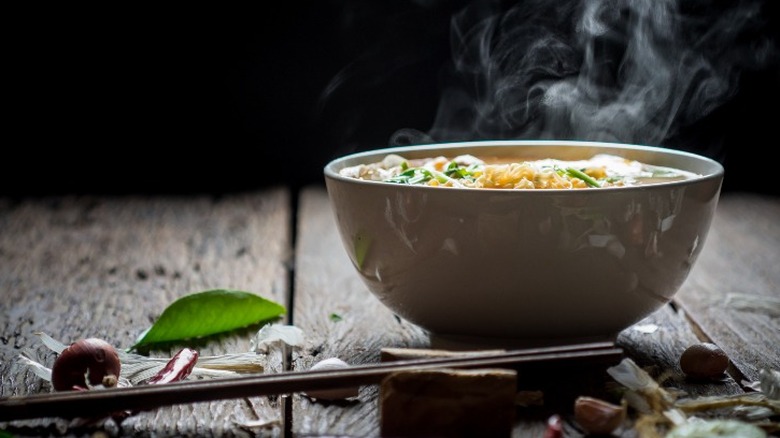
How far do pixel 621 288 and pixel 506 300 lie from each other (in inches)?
5.3

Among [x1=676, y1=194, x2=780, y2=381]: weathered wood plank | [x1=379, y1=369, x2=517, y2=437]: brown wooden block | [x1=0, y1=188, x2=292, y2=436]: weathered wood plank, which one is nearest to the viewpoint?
[x1=379, y1=369, x2=517, y2=437]: brown wooden block

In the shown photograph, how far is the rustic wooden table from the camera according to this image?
106 cm

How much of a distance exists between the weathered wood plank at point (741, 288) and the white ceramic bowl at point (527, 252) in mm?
191

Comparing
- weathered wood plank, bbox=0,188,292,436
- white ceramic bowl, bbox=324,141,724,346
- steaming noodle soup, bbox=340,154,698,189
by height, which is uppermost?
steaming noodle soup, bbox=340,154,698,189

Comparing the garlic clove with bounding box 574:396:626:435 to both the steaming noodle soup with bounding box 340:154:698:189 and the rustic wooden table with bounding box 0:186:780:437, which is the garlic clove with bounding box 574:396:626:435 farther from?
the steaming noodle soup with bounding box 340:154:698:189

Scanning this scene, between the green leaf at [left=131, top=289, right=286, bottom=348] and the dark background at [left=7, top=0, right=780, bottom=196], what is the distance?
140 cm

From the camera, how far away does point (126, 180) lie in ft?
9.25

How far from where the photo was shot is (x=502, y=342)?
3.92ft

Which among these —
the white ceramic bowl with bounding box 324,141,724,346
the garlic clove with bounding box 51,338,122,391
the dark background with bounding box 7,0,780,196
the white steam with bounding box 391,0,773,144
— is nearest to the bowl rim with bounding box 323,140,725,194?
the white ceramic bowl with bounding box 324,141,724,346

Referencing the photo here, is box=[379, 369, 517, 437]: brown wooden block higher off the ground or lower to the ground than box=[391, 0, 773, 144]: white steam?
lower

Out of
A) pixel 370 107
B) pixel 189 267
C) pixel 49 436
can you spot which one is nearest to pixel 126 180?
pixel 370 107

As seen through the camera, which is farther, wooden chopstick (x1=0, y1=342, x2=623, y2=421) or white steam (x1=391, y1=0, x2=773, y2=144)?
white steam (x1=391, y1=0, x2=773, y2=144)

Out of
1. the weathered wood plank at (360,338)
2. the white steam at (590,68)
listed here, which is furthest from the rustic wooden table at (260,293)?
the white steam at (590,68)

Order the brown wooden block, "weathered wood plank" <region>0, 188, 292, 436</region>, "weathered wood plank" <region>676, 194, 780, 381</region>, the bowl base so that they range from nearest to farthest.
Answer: the brown wooden block → "weathered wood plank" <region>0, 188, 292, 436</region> → the bowl base → "weathered wood plank" <region>676, 194, 780, 381</region>
